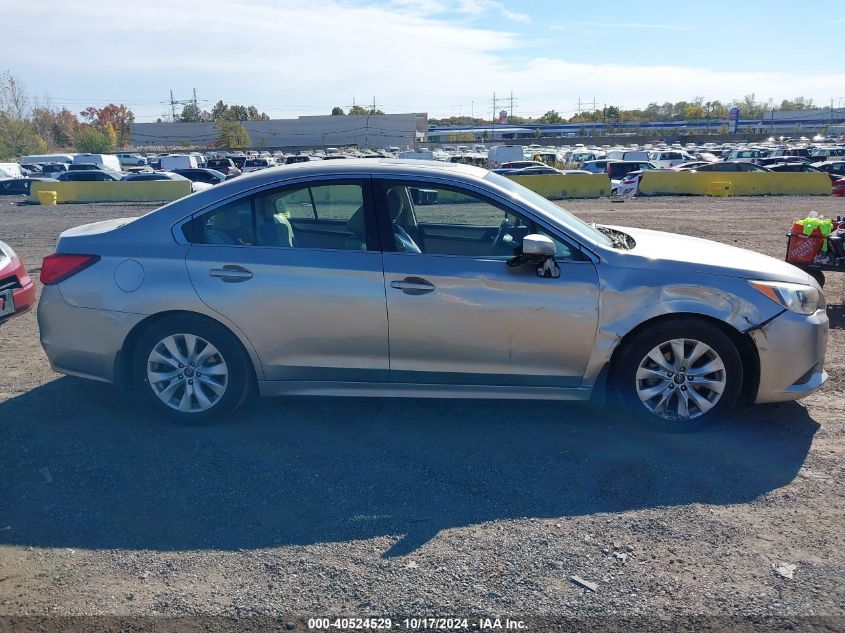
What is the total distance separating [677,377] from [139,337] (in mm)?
3523

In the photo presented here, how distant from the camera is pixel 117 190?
29.0 m

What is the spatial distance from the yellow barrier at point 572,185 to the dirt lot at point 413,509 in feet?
75.5

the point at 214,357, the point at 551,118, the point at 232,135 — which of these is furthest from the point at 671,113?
the point at 214,357

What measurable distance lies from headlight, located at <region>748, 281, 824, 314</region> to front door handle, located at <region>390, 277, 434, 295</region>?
2.06 m

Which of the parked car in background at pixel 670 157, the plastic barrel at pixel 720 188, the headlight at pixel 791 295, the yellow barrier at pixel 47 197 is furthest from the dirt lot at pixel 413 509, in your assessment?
the parked car in background at pixel 670 157

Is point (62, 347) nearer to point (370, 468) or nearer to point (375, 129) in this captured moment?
point (370, 468)

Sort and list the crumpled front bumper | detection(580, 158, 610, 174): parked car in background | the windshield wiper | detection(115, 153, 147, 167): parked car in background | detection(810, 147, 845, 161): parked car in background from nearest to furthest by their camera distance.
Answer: the crumpled front bumper
the windshield wiper
detection(580, 158, 610, 174): parked car in background
detection(810, 147, 845, 161): parked car in background
detection(115, 153, 147, 167): parked car in background

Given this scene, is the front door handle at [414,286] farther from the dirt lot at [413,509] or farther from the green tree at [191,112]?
the green tree at [191,112]

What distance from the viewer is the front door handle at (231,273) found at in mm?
4957

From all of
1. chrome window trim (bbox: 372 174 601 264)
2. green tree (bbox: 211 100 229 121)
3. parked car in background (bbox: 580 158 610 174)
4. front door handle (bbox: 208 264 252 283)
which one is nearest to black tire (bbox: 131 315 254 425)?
front door handle (bbox: 208 264 252 283)

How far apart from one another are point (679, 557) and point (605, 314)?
168 centimetres

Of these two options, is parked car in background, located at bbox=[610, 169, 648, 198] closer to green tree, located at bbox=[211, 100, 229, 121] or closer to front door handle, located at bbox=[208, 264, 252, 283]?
front door handle, located at bbox=[208, 264, 252, 283]

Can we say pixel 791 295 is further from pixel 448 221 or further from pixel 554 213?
pixel 448 221

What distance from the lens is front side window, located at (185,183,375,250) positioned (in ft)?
16.7
